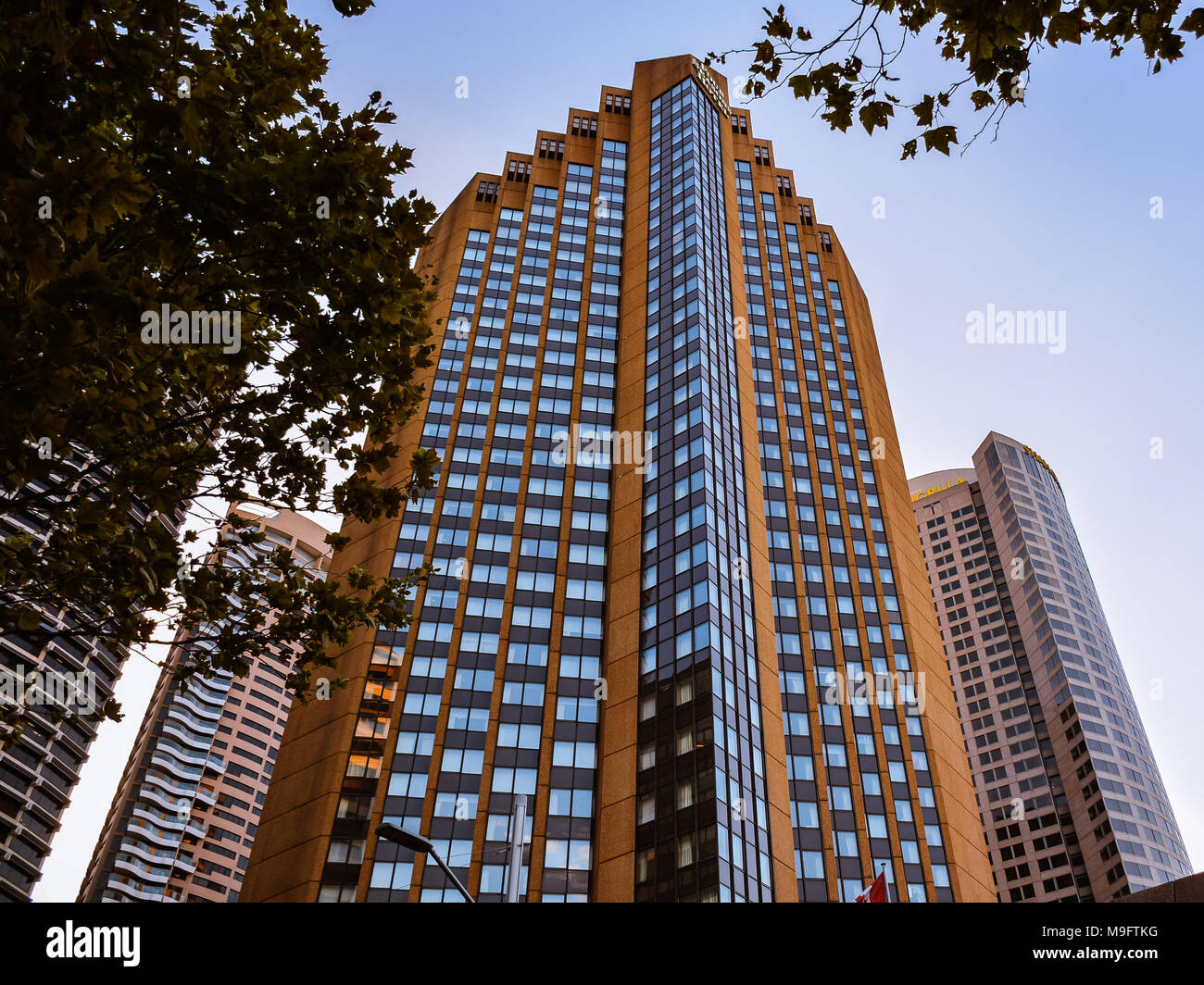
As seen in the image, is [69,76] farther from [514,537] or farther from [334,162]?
[514,537]

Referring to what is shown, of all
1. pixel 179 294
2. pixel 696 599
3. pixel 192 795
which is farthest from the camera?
pixel 192 795

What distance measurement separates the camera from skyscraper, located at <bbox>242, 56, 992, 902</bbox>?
44750 mm

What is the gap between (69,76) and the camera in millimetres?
6047

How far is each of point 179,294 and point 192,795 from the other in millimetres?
131671

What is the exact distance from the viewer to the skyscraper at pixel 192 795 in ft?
358

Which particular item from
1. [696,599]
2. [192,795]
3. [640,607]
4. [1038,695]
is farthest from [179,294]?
[192,795]

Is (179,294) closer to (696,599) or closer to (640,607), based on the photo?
(696,599)

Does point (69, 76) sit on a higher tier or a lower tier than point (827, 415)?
lower

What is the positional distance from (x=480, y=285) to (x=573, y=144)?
2501 cm

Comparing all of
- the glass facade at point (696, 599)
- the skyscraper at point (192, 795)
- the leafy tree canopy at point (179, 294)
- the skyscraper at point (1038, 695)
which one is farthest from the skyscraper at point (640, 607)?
the skyscraper at point (192, 795)

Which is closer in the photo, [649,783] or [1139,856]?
[649,783]

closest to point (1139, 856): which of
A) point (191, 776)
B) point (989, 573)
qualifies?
point (989, 573)

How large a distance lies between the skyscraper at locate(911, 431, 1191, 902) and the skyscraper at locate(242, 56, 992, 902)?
4688 centimetres

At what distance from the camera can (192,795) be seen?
Answer: 117375 millimetres
